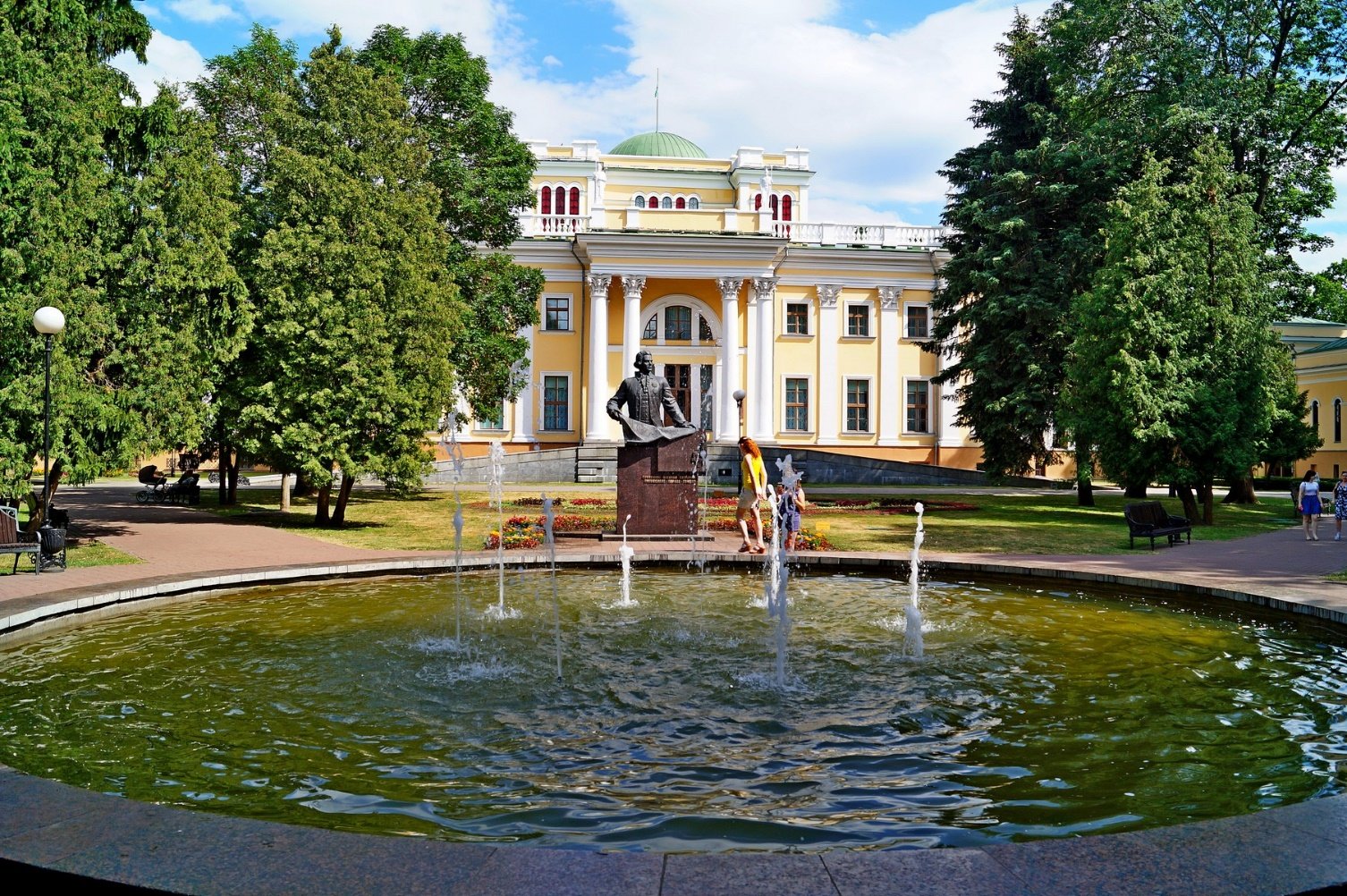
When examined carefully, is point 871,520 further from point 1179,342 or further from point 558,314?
point 558,314

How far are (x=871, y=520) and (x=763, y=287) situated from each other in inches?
871

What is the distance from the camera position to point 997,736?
5629mm

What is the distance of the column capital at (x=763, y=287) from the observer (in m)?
41.7

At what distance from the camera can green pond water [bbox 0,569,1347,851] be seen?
14.7ft

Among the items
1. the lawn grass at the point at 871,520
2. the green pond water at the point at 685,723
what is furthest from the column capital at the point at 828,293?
the green pond water at the point at 685,723

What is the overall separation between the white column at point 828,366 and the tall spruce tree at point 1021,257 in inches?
500

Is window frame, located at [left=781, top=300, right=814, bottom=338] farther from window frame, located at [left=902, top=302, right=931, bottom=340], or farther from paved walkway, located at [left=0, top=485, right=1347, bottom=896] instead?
paved walkway, located at [left=0, top=485, right=1347, bottom=896]

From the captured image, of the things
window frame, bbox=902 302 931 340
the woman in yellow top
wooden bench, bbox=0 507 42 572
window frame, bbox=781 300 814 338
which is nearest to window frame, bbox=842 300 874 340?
window frame, bbox=902 302 931 340

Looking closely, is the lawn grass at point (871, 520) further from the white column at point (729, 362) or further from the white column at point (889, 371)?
the white column at point (889, 371)

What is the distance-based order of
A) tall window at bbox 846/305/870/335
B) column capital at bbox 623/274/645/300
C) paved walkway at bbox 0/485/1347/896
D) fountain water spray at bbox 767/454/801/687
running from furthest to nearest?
tall window at bbox 846/305/870/335
column capital at bbox 623/274/645/300
fountain water spray at bbox 767/454/801/687
paved walkway at bbox 0/485/1347/896

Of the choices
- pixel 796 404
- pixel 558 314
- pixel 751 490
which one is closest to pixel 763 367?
pixel 796 404

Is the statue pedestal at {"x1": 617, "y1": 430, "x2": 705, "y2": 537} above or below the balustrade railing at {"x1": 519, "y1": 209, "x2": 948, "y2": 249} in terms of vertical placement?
below

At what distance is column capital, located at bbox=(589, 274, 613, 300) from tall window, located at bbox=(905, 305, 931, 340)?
1411 centimetres

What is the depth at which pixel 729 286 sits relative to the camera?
4150 cm
